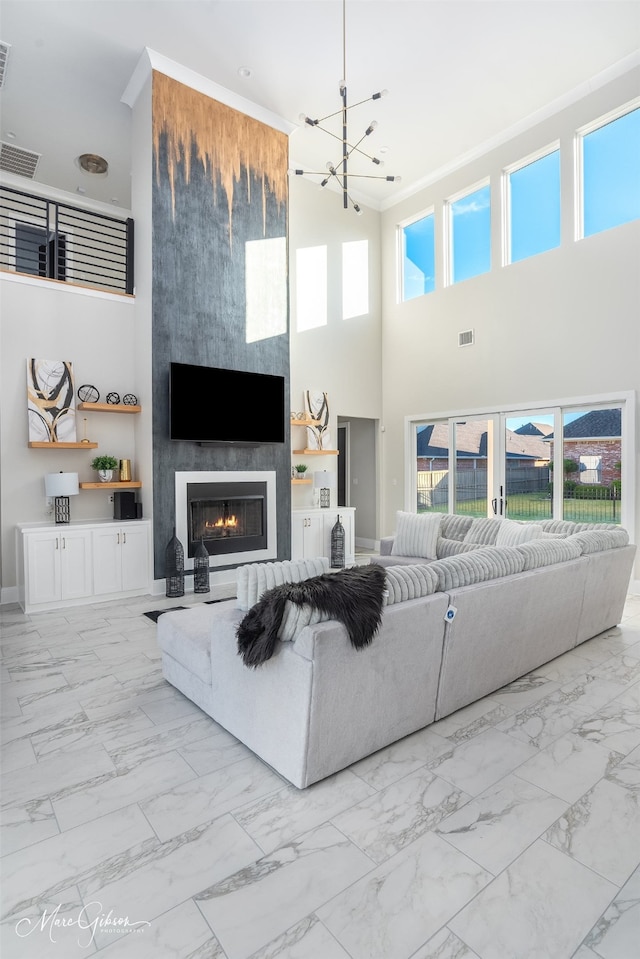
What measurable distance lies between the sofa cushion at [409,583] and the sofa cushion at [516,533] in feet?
7.35

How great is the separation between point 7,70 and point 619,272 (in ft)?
22.6

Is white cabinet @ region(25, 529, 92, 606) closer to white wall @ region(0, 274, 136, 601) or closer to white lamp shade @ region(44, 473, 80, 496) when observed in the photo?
white lamp shade @ region(44, 473, 80, 496)

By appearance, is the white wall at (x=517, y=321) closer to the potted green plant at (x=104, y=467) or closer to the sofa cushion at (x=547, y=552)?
the sofa cushion at (x=547, y=552)

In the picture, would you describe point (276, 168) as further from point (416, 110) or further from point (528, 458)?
point (528, 458)

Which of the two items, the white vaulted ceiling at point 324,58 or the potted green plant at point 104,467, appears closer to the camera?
the white vaulted ceiling at point 324,58

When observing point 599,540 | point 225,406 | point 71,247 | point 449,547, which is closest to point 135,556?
point 225,406


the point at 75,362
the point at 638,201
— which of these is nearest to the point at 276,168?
the point at 75,362

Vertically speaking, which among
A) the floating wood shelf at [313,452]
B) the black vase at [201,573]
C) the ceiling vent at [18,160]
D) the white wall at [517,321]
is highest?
the ceiling vent at [18,160]

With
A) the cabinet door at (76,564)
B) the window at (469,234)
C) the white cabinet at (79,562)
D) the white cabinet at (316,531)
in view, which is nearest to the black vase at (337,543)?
the white cabinet at (316,531)

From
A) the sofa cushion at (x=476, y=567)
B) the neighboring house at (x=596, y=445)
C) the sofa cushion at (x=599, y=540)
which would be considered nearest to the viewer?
the sofa cushion at (x=476, y=567)

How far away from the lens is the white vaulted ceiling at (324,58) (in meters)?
4.80

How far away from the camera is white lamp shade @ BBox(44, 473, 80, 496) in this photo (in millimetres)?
5117

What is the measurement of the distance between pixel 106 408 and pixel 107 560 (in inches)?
64.3

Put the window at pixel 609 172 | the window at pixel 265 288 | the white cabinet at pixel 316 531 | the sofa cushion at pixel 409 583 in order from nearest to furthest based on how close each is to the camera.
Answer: the sofa cushion at pixel 409 583 < the window at pixel 609 172 < the window at pixel 265 288 < the white cabinet at pixel 316 531
